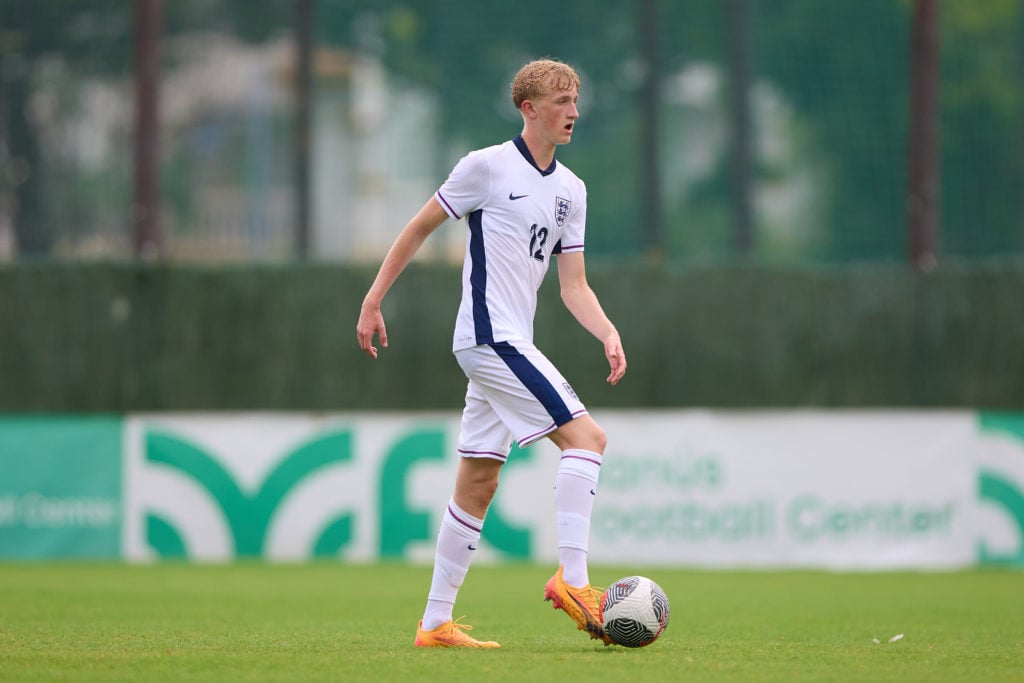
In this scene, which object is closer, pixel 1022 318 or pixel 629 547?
pixel 629 547

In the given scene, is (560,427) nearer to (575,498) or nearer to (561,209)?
(575,498)

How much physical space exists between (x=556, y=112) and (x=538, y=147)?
0.18 metres

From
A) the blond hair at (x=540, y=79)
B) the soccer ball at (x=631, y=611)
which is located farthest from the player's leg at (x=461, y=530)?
the blond hair at (x=540, y=79)

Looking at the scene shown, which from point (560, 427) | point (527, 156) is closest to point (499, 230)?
point (527, 156)

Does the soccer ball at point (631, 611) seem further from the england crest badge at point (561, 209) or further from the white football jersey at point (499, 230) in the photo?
the england crest badge at point (561, 209)

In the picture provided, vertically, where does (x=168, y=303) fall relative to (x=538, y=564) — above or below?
above

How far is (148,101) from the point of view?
16.0 m

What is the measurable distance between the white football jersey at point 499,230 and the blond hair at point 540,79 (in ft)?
0.83

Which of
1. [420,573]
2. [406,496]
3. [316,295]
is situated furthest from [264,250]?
[420,573]

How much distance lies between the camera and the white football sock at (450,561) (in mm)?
6590

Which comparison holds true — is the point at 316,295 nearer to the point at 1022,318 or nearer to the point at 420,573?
the point at 420,573

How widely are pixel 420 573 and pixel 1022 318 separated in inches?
278

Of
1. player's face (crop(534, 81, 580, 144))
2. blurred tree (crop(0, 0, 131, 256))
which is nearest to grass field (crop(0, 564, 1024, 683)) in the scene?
player's face (crop(534, 81, 580, 144))

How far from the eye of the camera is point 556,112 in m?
6.41
